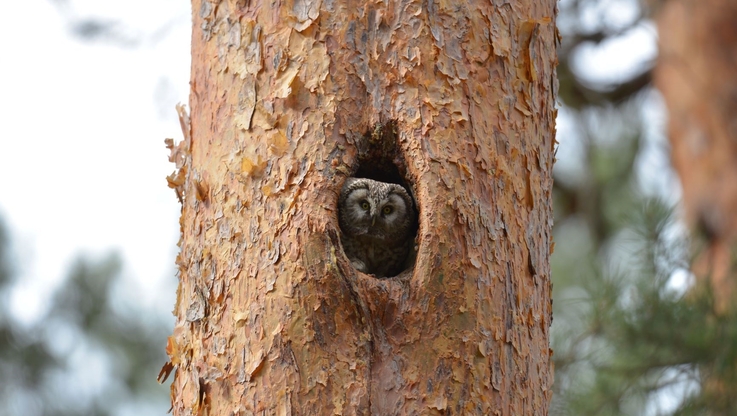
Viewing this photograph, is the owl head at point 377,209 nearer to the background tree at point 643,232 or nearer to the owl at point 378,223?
the owl at point 378,223

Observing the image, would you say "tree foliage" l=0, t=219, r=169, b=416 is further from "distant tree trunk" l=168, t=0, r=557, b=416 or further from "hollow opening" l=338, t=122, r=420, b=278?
"distant tree trunk" l=168, t=0, r=557, b=416

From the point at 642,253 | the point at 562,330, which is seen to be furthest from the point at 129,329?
the point at 642,253

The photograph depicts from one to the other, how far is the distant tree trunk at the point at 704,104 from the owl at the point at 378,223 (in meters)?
2.77

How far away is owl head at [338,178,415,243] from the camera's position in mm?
2672

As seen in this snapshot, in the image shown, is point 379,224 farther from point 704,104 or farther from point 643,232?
point 704,104

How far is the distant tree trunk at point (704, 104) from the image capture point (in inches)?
192

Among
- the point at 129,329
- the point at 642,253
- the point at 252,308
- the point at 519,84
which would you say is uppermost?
the point at 519,84

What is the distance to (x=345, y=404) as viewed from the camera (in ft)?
5.91

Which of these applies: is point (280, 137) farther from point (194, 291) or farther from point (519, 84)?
point (519, 84)

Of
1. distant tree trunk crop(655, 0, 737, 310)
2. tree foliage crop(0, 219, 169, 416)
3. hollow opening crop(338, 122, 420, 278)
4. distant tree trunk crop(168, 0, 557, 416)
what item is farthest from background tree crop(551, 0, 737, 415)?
tree foliage crop(0, 219, 169, 416)

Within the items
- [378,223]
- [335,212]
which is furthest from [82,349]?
[335,212]

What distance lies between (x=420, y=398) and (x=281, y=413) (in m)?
0.34

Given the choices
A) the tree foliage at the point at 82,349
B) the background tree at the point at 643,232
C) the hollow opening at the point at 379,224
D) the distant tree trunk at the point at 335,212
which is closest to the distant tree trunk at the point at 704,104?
the background tree at the point at 643,232

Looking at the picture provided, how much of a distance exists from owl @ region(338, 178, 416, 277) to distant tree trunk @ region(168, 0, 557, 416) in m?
0.44
